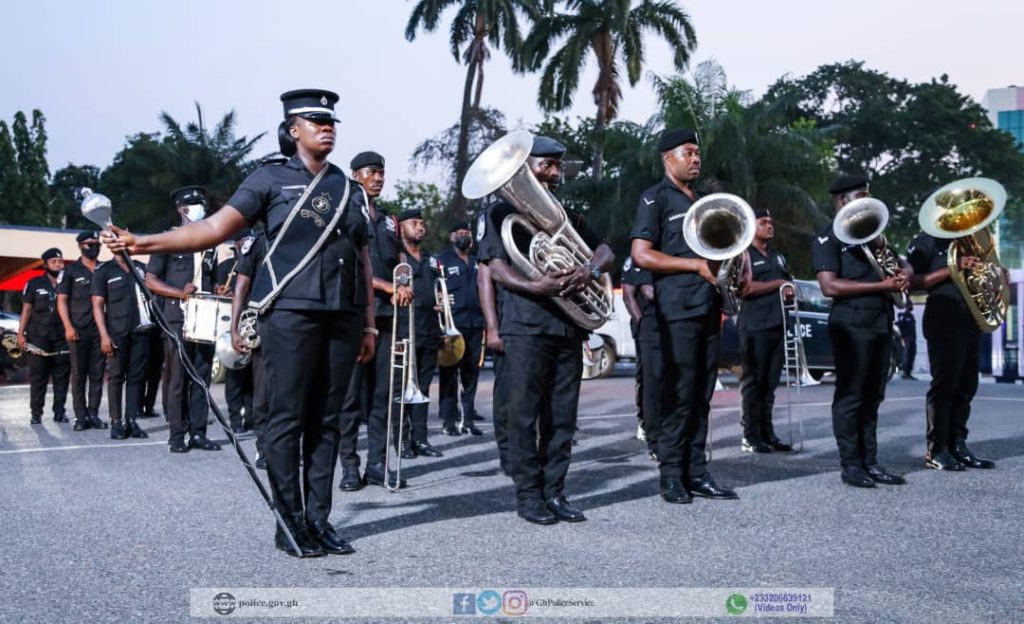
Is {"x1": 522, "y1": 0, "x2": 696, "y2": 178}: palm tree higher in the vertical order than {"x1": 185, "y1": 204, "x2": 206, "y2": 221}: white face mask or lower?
higher

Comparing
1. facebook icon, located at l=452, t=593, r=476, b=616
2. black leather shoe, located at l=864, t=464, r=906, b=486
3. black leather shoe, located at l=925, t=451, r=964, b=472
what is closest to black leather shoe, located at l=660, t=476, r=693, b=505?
black leather shoe, located at l=864, t=464, r=906, b=486

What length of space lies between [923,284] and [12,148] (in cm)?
5070

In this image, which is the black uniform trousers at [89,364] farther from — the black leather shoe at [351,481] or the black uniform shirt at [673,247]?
the black uniform shirt at [673,247]

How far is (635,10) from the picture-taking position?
1539 inches

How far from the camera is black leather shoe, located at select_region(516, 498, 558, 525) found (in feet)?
21.3

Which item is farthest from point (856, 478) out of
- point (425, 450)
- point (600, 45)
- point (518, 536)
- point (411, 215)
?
point (600, 45)

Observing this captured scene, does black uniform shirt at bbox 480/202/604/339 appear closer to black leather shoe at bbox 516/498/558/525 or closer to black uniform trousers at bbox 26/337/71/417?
black leather shoe at bbox 516/498/558/525

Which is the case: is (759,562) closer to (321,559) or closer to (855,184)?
(321,559)

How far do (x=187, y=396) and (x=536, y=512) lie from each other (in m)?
4.76

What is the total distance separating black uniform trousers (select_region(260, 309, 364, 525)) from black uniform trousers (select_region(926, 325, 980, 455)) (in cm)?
471

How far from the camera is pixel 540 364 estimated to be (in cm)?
675

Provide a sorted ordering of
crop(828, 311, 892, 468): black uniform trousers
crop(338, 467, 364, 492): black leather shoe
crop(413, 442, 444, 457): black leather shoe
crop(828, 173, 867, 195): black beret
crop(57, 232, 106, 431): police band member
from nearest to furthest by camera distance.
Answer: crop(338, 467, 364, 492): black leather shoe, crop(828, 311, 892, 468): black uniform trousers, crop(828, 173, 867, 195): black beret, crop(413, 442, 444, 457): black leather shoe, crop(57, 232, 106, 431): police band member

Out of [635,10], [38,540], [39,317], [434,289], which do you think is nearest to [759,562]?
[38,540]

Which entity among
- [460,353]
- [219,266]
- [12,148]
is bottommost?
[460,353]
